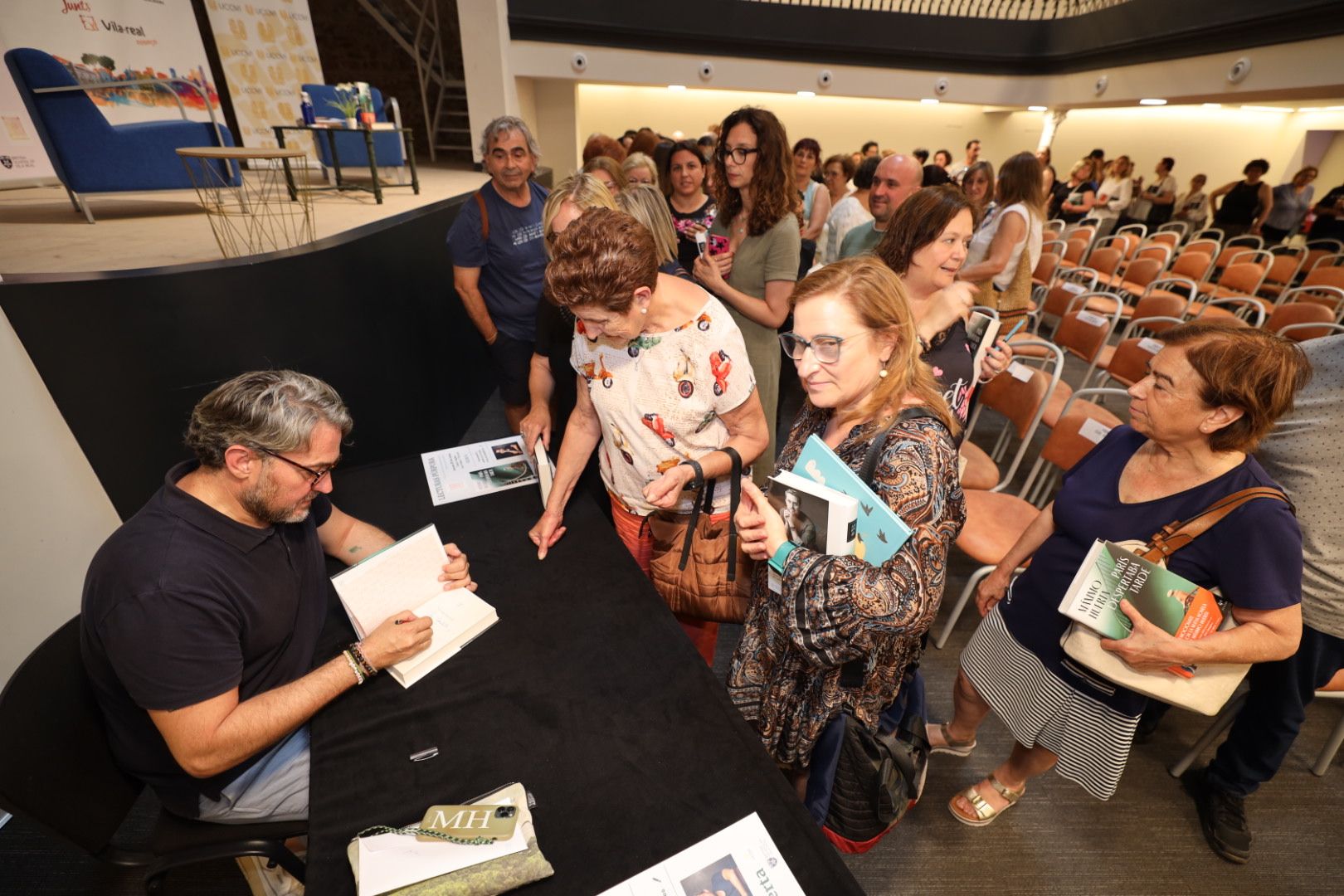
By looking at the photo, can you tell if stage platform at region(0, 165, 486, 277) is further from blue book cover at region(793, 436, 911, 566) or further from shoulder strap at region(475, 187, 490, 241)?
blue book cover at region(793, 436, 911, 566)

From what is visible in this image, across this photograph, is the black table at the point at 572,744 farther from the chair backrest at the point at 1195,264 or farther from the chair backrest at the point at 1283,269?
the chair backrest at the point at 1283,269

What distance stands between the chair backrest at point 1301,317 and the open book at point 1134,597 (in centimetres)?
414

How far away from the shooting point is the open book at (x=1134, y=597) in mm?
1214

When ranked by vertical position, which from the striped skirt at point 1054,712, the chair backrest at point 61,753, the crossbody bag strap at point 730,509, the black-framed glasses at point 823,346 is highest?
the black-framed glasses at point 823,346

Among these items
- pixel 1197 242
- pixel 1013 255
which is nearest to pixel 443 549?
pixel 1013 255

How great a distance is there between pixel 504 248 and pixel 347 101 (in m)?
5.32

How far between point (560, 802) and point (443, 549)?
675 millimetres

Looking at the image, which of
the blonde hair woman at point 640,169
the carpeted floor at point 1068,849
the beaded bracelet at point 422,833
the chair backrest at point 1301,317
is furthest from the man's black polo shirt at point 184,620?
the chair backrest at point 1301,317

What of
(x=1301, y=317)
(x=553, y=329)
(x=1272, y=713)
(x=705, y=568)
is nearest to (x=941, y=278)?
(x=705, y=568)

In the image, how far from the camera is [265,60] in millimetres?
5969

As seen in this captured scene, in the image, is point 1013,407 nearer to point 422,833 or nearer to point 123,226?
point 422,833

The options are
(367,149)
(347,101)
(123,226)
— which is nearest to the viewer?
(123,226)

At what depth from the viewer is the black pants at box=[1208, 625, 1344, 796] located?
1598 millimetres

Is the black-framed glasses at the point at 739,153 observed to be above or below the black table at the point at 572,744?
above
